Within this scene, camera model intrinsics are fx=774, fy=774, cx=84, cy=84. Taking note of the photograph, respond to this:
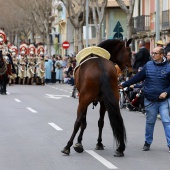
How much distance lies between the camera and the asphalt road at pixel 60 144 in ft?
39.4

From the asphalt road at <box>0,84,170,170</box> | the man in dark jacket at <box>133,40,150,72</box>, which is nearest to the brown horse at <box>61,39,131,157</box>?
the asphalt road at <box>0,84,170,170</box>

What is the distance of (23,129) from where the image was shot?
1755 cm

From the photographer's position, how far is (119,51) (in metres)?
14.3

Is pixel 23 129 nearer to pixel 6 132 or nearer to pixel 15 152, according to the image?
pixel 6 132

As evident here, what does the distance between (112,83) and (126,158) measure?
1.36 metres

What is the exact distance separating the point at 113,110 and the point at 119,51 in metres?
1.64

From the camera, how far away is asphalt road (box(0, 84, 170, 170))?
12016 millimetres

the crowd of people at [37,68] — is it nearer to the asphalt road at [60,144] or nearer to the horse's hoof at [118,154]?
the asphalt road at [60,144]

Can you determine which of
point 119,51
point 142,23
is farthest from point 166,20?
point 119,51

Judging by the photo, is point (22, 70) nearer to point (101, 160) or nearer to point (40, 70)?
point (40, 70)

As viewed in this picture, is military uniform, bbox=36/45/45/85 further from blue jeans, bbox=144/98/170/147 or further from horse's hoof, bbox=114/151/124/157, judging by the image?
horse's hoof, bbox=114/151/124/157

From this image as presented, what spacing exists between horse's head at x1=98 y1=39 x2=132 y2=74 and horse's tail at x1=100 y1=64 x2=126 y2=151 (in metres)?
1.07

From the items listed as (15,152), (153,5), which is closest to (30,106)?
(15,152)

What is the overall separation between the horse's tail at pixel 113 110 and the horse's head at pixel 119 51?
42.1 inches
